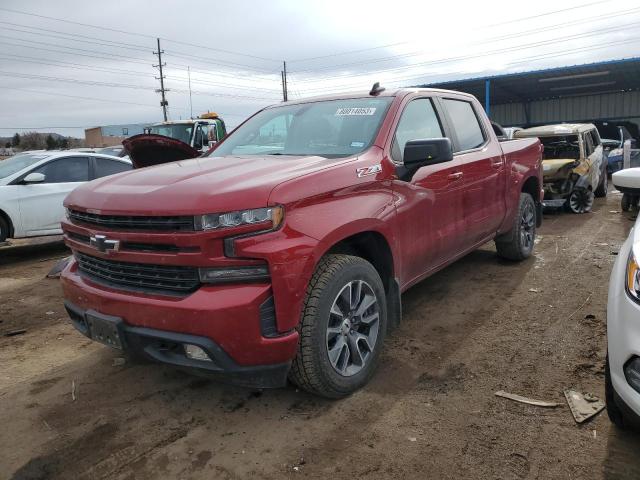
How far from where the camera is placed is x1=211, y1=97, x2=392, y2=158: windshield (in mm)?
3668

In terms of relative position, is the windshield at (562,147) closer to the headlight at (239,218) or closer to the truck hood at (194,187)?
the truck hood at (194,187)

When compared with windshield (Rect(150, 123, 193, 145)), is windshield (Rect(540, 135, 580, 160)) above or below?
below

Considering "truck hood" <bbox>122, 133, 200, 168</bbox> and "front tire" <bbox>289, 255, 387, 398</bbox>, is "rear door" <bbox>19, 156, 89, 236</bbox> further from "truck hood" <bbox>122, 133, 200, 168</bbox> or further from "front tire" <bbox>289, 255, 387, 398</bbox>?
"front tire" <bbox>289, 255, 387, 398</bbox>

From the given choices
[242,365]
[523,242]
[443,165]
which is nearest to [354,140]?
[443,165]

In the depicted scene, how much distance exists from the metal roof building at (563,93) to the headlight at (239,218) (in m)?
25.7

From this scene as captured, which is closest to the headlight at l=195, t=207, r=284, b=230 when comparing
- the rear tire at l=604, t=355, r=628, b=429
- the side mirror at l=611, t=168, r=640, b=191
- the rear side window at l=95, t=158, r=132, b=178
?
the rear tire at l=604, t=355, r=628, b=429

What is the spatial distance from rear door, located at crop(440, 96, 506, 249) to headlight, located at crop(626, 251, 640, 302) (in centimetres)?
212

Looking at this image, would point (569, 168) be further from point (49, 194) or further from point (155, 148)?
point (49, 194)

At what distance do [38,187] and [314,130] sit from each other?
18.5 ft

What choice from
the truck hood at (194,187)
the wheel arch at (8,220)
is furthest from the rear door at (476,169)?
the wheel arch at (8,220)

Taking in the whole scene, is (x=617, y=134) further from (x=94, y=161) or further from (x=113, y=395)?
(x=113, y=395)

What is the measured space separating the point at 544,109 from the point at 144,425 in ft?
122

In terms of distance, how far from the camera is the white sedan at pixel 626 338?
86.7 inches

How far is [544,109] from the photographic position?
35.1m
